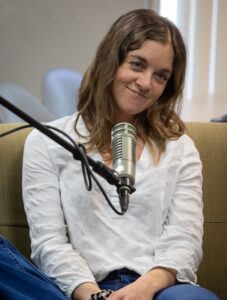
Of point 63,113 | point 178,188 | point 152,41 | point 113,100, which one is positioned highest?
point 152,41

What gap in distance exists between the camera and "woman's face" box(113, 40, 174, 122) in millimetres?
1515

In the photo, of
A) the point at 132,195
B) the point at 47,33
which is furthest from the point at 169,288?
the point at 47,33

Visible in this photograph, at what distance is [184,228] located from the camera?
1.42 m

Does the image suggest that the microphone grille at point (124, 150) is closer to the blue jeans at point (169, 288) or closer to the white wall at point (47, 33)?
the blue jeans at point (169, 288)

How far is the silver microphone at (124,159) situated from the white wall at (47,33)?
2.58 m

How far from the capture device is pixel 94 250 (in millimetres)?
1418

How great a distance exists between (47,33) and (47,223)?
229 centimetres

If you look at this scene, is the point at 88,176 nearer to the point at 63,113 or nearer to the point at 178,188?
the point at 178,188

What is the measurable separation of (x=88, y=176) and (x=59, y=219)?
531 mm

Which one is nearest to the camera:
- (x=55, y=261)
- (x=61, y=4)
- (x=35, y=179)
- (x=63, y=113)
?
(x=55, y=261)

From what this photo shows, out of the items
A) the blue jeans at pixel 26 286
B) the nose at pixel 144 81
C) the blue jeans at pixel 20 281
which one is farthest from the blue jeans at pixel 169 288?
the nose at pixel 144 81

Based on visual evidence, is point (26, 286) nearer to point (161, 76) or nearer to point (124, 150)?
point (124, 150)

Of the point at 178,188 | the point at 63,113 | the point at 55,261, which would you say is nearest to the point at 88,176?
the point at 55,261

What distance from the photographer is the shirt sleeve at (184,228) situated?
136 cm
